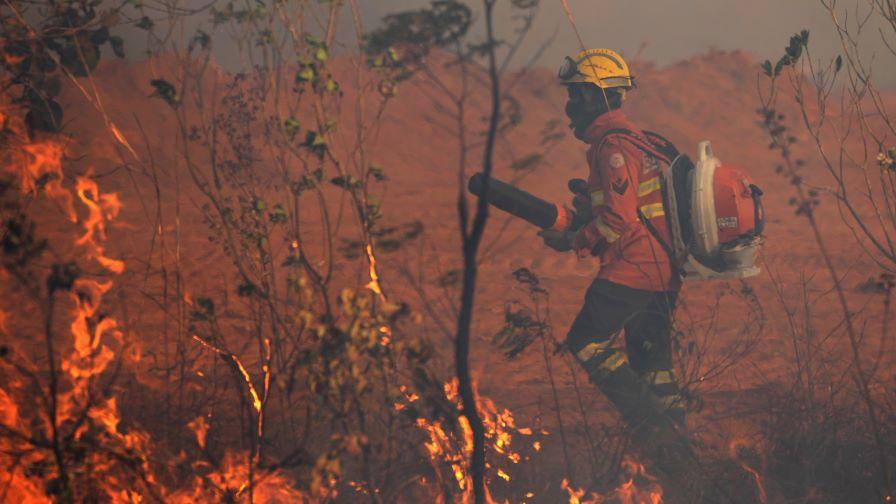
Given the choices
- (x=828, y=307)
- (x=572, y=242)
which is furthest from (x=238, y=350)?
(x=828, y=307)

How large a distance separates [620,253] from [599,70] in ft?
3.66

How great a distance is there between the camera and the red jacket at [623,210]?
4.34 m

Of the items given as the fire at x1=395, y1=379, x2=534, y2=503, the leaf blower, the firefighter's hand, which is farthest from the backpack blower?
the fire at x1=395, y1=379, x2=534, y2=503

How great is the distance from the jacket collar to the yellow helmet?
0.63 ft

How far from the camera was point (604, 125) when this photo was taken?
14.6 feet

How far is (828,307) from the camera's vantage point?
8.80 m

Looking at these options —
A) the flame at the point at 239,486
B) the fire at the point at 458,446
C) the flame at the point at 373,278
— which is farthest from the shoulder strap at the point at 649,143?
the flame at the point at 239,486

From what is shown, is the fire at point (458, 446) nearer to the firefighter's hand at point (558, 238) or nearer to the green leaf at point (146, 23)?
the firefighter's hand at point (558, 238)

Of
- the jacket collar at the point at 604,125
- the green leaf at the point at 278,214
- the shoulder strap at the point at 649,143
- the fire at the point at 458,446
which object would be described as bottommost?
the fire at the point at 458,446

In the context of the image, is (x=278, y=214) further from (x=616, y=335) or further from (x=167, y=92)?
(x=616, y=335)

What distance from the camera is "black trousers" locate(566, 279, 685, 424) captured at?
4.45 meters

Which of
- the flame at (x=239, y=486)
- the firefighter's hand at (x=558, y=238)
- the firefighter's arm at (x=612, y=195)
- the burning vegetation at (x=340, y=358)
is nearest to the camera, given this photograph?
the burning vegetation at (x=340, y=358)

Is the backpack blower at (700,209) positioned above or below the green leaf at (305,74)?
below

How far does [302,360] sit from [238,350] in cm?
406
